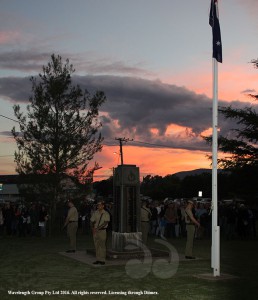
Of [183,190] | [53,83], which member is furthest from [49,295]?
[183,190]

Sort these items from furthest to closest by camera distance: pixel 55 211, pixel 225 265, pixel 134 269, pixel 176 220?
pixel 55 211 < pixel 176 220 < pixel 225 265 < pixel 134 269

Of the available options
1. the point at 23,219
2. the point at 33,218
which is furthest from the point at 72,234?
the point at 33,218

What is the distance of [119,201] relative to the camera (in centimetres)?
1672

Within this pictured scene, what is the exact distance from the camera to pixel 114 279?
11562 mm

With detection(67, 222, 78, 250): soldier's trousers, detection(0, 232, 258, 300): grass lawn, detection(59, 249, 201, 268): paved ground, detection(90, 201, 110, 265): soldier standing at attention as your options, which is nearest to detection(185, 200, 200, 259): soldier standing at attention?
detection(59, 249, 201, 268): paved ground

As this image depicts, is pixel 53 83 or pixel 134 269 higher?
pixel 53 83

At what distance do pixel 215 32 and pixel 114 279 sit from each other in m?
6.57

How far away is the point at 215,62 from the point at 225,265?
580 cm

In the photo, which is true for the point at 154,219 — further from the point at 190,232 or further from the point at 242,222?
the point at 190,232

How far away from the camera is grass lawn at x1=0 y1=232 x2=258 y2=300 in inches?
386

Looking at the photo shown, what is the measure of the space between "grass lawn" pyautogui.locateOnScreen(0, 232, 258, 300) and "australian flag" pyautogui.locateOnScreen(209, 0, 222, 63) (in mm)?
5457

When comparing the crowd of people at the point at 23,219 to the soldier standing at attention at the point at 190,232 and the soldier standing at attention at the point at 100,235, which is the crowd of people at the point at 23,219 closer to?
the soldier standing at attention at the point at 100,235

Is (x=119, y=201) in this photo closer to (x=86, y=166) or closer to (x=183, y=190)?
(x=86, y=166)

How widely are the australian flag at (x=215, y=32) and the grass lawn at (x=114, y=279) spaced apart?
5457 millimetres
